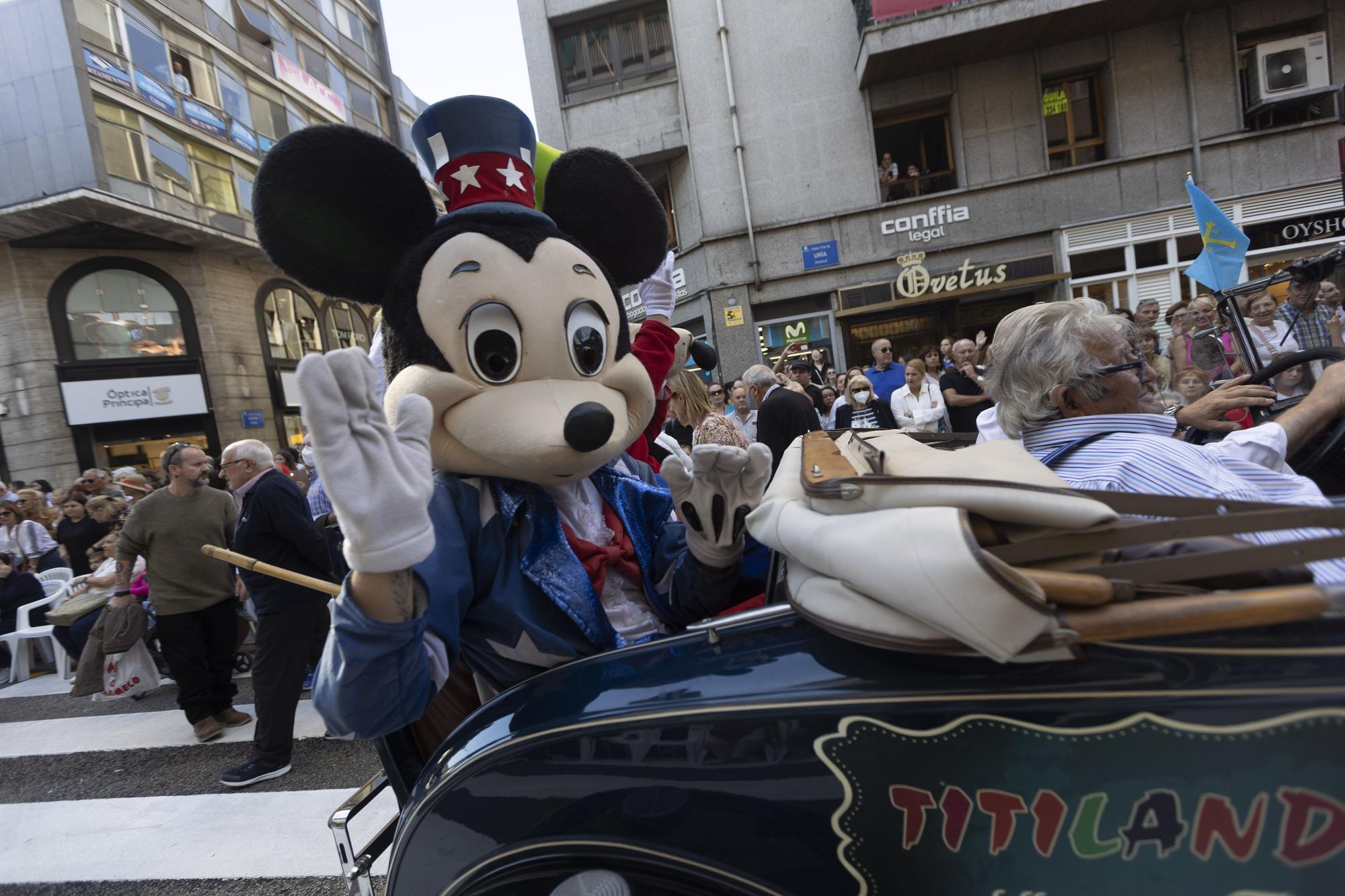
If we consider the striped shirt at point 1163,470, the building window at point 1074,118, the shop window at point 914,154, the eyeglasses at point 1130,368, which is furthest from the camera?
the shop window at point 914,154

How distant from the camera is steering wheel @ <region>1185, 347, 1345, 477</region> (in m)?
1.94

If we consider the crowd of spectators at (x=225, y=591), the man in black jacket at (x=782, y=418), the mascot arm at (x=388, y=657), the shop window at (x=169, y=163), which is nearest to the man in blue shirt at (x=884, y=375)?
the man in black jacket at (x=782, y=418)

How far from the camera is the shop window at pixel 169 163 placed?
48.4 feet

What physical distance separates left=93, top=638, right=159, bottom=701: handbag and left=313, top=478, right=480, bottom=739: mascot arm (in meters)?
4.90

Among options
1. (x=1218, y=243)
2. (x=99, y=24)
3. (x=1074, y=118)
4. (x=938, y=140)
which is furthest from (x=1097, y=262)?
(x=99, y=24)

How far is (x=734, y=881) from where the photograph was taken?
1083 millimetres

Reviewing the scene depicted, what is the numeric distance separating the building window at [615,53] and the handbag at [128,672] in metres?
11.9

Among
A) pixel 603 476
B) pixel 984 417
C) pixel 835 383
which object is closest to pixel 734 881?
pixel 603 476

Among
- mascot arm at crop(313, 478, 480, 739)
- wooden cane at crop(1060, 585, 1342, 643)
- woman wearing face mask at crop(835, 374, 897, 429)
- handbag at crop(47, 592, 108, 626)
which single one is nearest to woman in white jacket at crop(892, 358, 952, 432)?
woman wearing face mask at crop(835, 374, 897, 429)

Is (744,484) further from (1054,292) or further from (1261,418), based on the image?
(1054,292)

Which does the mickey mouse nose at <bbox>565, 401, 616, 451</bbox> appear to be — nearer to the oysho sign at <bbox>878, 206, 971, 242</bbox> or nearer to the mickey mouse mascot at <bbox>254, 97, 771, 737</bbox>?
the mickey mouse mascot at <bbox>254, 97, 771, 737</bbox>

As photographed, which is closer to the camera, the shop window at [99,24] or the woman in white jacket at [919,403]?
the woman in white jacket at [919,403]

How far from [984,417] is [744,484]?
1676 mm

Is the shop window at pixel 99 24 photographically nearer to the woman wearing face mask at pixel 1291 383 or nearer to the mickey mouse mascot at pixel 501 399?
the mickey mouse mascot at pixel 501 399
